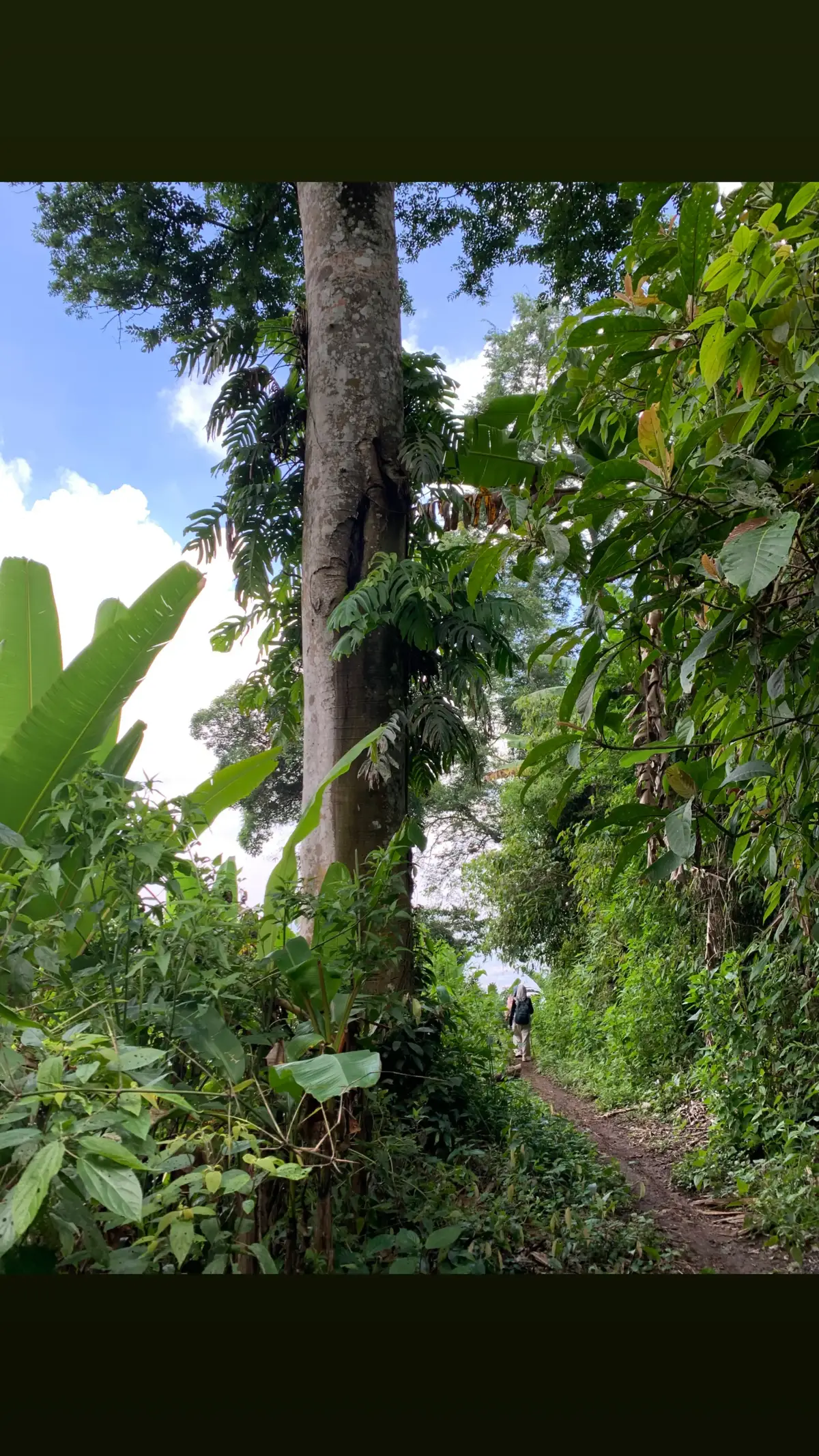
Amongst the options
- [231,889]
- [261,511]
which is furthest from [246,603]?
[231,889]

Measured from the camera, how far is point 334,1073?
68 centimetres

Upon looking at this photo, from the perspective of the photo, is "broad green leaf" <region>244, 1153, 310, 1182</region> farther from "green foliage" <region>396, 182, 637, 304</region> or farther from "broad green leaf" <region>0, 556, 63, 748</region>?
"green foliage" <region>396, 182, 637, 304</region>

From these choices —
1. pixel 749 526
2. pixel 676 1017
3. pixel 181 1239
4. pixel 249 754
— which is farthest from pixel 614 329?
pixel 676 1017

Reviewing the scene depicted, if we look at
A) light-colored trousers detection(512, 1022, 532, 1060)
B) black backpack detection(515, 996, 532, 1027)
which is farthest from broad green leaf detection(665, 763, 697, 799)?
light-colored trousers detection(512, 1022, 532, 1060)

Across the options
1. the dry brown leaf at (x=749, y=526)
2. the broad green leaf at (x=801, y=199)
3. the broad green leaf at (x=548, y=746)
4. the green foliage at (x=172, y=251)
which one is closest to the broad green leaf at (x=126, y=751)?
the broad green leaf at (x=548, y=746)

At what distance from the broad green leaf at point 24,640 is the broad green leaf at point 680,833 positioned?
0.78 m

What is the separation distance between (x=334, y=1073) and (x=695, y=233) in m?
0.71

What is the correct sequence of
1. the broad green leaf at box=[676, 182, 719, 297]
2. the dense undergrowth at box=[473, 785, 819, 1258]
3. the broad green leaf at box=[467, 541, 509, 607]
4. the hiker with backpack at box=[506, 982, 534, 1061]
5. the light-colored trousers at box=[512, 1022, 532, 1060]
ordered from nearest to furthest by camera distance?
the broad green leaf at box=[676, 182, 719, 297] → the broad green leaf at box=[467, 541, 509, 607] → the dense undergrowth at box=[473, 785, 819, 1258] → the hiker with backpack at box=[506, 982, 534, 1061] → the light-colored trousers at box=[512, 1022, 532, 1060]

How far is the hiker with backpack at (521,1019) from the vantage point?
3.46m

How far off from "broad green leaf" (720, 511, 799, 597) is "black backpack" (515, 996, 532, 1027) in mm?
3080

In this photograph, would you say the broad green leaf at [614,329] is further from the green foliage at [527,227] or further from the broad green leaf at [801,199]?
the green foliage at [527,227]

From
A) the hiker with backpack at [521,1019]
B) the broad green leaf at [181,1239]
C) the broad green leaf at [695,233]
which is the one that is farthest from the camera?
the hiker with backpack at [521,1019]

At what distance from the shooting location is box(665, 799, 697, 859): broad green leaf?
691 millimetres

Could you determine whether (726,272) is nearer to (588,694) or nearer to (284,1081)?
(588,694)
